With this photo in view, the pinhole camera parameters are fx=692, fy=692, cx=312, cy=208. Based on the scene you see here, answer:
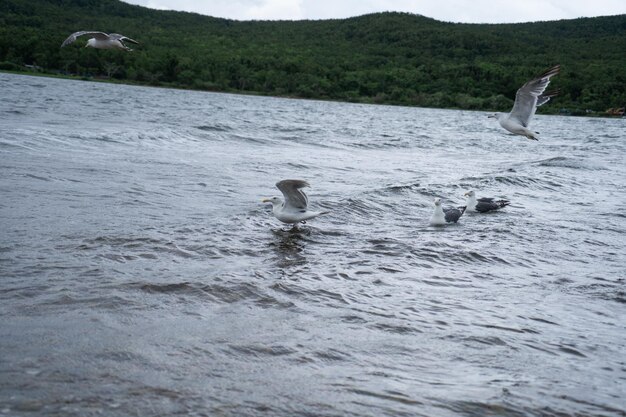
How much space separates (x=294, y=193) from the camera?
9.05 m

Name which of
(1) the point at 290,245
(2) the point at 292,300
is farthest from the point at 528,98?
(2) the point at 292,300

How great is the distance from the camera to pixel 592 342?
5.18m

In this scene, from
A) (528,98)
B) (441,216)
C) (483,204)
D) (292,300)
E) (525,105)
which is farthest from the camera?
(525,105)

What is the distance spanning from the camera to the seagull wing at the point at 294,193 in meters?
8.89

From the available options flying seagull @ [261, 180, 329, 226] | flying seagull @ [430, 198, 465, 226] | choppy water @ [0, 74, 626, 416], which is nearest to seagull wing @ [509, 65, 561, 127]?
choppy water @ [0, 74, 626, 416]

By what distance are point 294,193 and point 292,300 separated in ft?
10.9

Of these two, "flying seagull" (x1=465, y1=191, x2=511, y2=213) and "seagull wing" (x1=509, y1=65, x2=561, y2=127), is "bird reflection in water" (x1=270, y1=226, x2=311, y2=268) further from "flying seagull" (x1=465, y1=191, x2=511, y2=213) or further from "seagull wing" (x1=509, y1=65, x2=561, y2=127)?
"seagull wing" (x1=509, y1=65, x2=561, y2=127)

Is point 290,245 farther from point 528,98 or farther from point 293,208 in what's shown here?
point 528,98

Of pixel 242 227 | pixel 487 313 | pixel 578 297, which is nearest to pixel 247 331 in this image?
pixel 487 313

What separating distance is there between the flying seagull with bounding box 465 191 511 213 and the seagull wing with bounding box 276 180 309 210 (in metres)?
3.79

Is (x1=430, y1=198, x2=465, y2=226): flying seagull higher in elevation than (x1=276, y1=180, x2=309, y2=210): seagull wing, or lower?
lower

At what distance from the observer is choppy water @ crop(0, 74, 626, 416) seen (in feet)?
13.0

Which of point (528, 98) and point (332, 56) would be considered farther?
point (332, 56)

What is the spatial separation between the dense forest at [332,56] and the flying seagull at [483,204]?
55103mm
